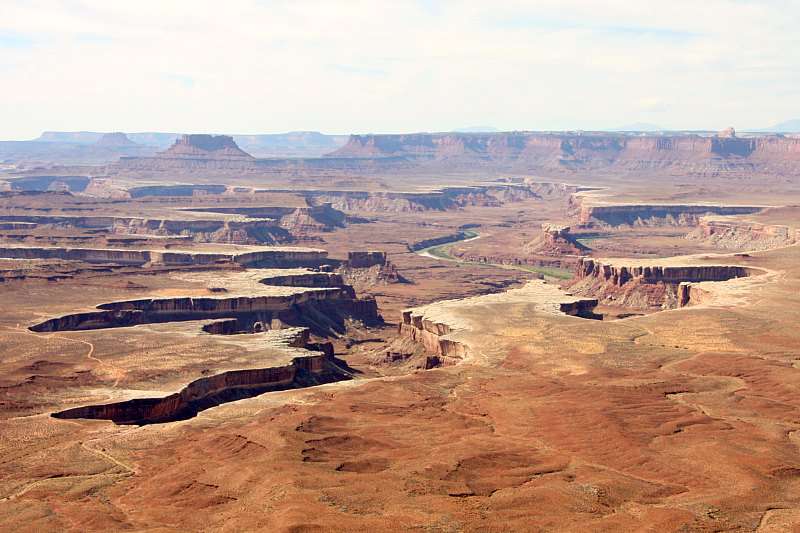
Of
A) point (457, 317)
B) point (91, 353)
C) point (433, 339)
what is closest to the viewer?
point (91, 353)

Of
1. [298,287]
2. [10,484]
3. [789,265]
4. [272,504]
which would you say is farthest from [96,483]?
[789,265]

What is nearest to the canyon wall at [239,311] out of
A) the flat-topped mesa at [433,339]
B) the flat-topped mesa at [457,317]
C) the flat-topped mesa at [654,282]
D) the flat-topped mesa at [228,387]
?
the flat-topped mesa at [457,317]

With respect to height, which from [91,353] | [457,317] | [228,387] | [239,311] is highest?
[91,353]

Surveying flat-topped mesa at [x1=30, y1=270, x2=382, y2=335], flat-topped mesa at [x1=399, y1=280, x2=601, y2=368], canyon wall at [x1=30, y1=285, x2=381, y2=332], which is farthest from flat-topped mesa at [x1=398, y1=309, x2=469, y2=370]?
canyon wall at [x1=30, y1=285, x2=381, y2=332]

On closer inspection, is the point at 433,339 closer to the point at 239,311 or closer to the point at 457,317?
the point at 457,317

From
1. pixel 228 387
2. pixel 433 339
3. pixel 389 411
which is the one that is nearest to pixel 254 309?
pixel 433 339
